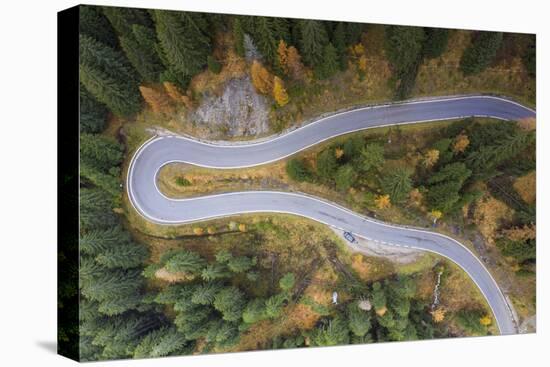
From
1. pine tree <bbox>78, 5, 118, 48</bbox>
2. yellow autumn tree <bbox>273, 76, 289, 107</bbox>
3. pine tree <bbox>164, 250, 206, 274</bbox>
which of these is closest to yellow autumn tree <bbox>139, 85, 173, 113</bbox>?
pine tree <bbox>78, 5, 118, 48</bbox>

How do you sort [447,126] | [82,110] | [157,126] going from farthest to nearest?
[447,126]
[157,126]
[82,110]

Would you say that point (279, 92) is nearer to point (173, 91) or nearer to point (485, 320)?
point (173, 91)

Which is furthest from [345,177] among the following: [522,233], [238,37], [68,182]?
[68,182]

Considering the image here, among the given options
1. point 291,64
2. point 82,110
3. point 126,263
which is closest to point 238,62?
point 291,64

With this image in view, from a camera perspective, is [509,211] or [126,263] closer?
[126,263]

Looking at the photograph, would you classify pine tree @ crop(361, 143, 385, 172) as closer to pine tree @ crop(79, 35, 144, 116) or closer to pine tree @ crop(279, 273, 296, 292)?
pine tree @ crop(279, 273, 296, 292)

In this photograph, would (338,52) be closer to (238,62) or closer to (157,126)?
(238,62)

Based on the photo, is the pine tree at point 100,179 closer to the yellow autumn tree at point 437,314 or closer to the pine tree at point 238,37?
the pine tree at point 238,37
